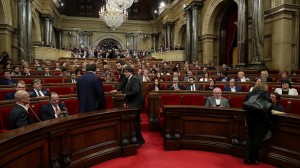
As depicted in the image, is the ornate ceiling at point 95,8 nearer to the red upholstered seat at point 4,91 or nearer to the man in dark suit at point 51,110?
the red upholstered seat at point 4,91

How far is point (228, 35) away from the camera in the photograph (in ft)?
50.8

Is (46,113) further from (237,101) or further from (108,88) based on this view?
(237,101)

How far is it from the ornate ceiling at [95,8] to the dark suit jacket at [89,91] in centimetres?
2596

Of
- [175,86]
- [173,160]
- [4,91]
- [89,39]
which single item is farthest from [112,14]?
[173,160]

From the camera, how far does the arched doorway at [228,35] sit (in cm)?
1492

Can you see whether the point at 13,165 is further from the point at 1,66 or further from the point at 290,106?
the point at 1,66

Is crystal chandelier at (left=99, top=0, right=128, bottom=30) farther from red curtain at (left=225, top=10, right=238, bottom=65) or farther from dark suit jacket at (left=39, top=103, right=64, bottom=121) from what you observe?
dark suit jacket at (left=39, top=103, right=64, bottom=121)

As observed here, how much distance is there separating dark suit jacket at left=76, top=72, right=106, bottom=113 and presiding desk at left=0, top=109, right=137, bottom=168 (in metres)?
0.34

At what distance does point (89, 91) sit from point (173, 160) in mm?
1618

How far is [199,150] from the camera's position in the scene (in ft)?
14.4

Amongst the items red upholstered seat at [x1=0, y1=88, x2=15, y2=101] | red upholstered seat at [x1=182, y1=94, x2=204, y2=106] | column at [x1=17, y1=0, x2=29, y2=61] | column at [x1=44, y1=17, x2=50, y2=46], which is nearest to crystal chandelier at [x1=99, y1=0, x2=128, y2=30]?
column at [x1=44, y1=17, x2=50, y2=46]

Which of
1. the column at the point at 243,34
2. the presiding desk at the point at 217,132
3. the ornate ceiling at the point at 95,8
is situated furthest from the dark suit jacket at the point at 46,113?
the ornate ceiling at the point at 95,8

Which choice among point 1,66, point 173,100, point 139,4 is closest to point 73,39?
point 139,4

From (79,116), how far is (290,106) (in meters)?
3.72
